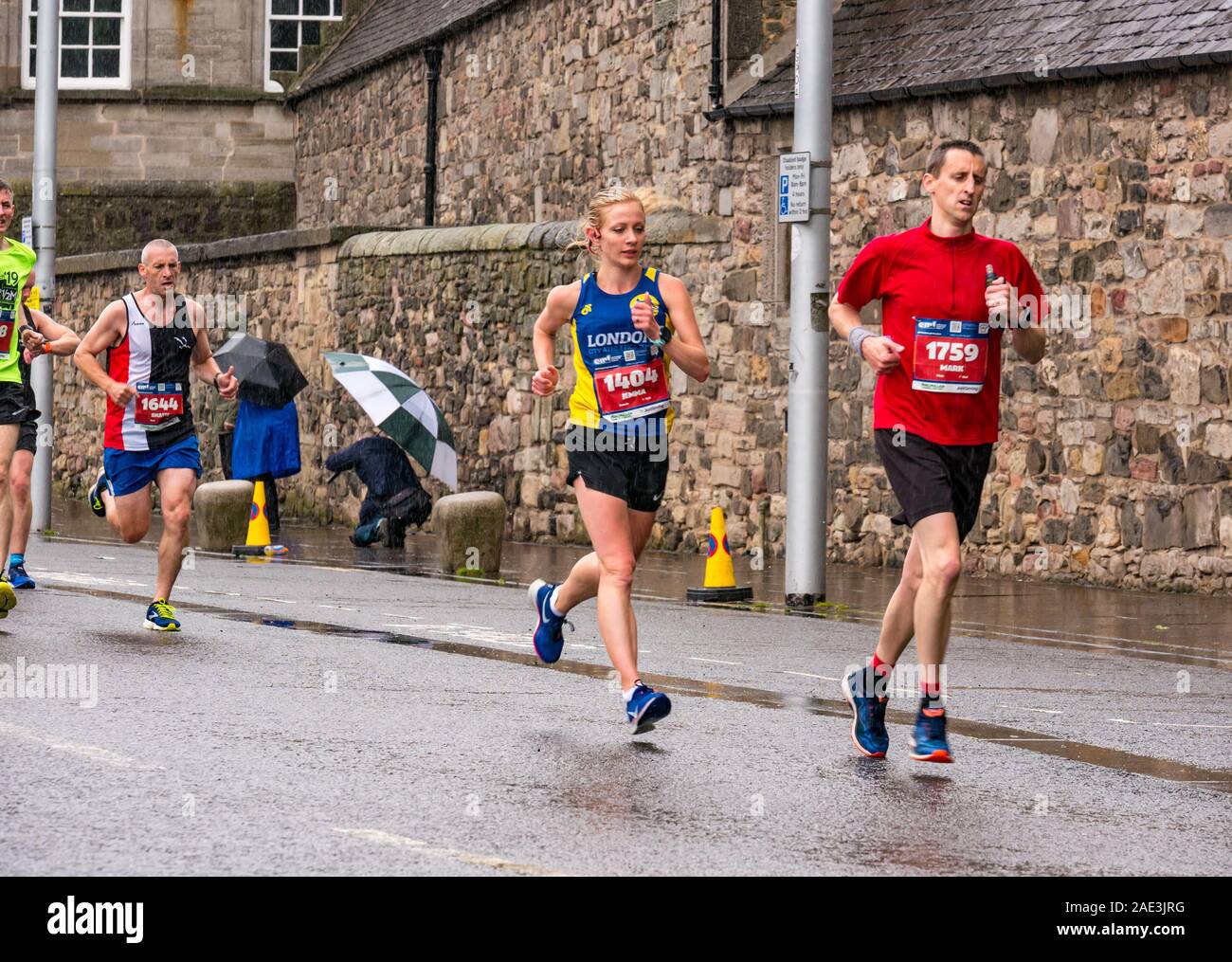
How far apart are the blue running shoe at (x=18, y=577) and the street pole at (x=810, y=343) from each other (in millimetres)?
4611

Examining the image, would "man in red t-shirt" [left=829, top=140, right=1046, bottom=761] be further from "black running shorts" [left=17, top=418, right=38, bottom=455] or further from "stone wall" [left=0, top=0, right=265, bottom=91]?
"stone wall" [left=0, top=0, right=265, bottom=91]

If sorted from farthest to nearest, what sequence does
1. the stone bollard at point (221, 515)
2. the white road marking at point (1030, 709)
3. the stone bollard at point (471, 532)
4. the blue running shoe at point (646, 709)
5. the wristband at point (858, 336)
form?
the stone bollard at point (221, 515) → the stone bollard at point (471, 532) → the white road marking at point (1030, 709) → the blue running shoe at point (646, 709) → the wristband at point (858, 336)

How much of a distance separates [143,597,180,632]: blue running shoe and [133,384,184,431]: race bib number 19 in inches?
34.5

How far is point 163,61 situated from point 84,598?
86.9 ft

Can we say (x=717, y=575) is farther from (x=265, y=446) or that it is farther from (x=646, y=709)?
(x=265, y=446)

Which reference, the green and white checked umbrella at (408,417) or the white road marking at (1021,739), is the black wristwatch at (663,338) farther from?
the green and white checked umbrella at (408,417)

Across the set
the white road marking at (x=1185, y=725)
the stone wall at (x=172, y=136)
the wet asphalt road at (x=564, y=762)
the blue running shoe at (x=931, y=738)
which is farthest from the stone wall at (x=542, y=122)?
the blue running shoe at (x=931, y=738)

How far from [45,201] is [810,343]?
1081cm

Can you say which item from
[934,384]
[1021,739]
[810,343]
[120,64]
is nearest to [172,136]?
[120,64]

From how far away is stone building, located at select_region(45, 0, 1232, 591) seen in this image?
1531 cm

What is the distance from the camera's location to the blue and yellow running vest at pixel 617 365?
799cm

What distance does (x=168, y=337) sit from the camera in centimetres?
1120
